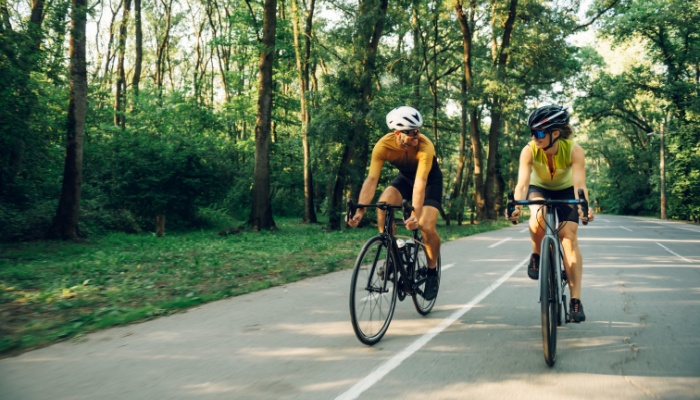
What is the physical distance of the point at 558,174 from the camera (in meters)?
5.16

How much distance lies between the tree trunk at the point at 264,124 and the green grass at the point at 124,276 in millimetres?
4369

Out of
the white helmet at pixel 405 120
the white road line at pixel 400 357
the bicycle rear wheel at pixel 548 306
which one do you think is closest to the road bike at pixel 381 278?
the white road line at pixel 400 357

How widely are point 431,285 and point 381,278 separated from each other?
1034mm

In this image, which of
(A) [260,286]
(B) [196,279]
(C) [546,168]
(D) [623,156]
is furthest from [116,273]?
(D) [623,156]

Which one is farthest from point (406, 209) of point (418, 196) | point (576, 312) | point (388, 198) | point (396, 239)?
point (576, 312)

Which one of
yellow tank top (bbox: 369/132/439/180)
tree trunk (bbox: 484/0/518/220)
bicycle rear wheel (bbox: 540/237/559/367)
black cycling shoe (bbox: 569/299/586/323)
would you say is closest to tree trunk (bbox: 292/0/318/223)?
tree trunk (bbox: 484/0/518/220)

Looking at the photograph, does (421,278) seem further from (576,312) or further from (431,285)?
(576,312)

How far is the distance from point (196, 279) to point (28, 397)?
5.32m

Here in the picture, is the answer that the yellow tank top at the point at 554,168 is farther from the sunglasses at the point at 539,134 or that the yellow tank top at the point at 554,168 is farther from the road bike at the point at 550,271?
the road bike at the point at 550,271

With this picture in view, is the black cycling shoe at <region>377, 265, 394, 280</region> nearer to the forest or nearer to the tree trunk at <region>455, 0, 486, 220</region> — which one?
the forest

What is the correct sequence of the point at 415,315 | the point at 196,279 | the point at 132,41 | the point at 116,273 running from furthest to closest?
1. the point at 132,41
2. the point at 116,273
3. the point at 196,279
4. the point at 415,315

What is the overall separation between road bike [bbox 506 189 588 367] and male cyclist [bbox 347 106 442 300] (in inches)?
36.3

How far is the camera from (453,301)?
6.82 m

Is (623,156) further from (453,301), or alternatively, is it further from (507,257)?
(453,301)
